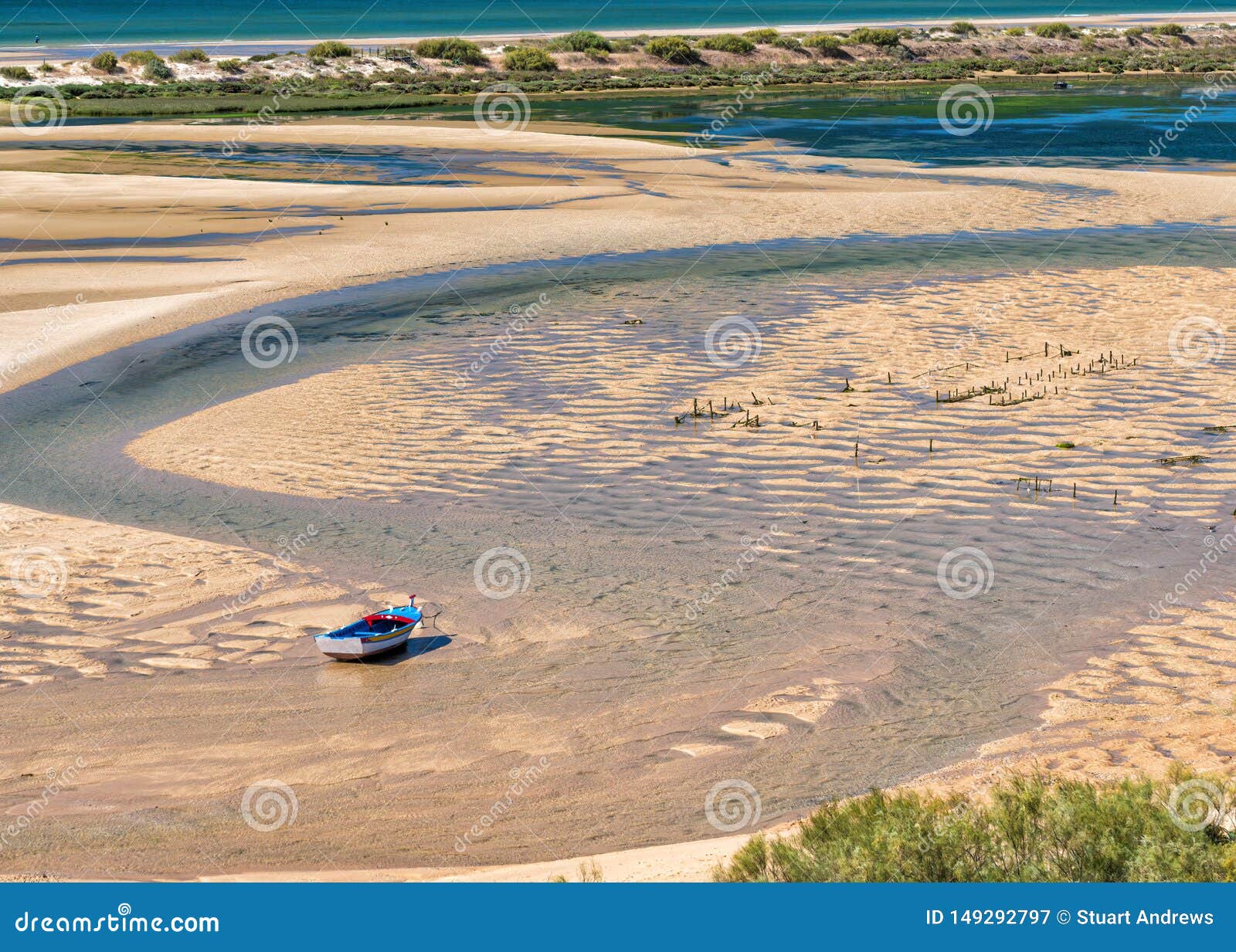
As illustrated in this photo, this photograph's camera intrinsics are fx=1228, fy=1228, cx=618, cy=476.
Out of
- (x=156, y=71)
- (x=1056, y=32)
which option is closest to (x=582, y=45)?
(x=156, y=71)

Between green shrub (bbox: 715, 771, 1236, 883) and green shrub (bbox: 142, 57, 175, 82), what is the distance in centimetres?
7174

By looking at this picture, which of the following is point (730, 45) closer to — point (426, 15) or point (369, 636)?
point (426, 15)

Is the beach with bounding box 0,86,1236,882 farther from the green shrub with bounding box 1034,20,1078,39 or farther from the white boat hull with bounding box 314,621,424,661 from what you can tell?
the green shrub with bounding box 1034,20,1078,39

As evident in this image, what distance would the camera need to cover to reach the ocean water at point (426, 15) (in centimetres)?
10856

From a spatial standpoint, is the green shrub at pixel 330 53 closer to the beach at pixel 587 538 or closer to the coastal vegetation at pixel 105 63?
the coastal vegetation at pixel 105 63

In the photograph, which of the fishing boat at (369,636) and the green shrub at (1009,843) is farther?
the fishing boat at (369,636)

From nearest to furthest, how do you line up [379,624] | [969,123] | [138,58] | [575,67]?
1. [379,624]
2. [969,123]
3. [138,58]
4. [575,67]

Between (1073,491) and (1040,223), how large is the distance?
60.1ft

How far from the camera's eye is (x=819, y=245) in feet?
93.1

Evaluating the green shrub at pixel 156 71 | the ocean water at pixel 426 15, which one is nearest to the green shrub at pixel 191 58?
the green shrub at pixel 156 71

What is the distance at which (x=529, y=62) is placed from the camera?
76.3 metres

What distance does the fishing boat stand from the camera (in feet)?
33.2

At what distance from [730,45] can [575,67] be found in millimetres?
11861

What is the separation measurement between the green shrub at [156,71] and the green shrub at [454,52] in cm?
1584
